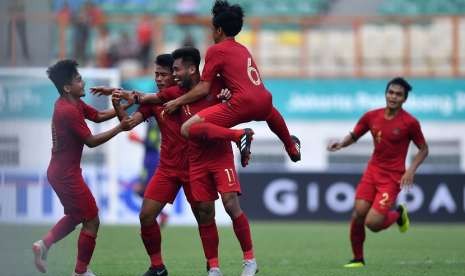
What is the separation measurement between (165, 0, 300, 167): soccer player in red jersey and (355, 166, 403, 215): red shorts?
3080 mm

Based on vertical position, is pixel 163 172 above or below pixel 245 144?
below

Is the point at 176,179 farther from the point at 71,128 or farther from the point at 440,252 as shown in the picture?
the point at 440,252

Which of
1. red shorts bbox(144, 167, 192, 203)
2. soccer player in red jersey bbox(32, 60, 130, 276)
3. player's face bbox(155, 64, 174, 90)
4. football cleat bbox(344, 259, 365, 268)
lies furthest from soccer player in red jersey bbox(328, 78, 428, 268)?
soccer player in red jersey bbox(32, 60, 130, 276)

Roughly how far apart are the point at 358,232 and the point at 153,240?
10.2 feet

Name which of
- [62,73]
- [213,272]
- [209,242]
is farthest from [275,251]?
[62,73]

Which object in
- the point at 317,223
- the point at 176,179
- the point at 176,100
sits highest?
the point at 176,100

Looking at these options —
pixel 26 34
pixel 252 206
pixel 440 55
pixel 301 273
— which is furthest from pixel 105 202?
pixel 26 34

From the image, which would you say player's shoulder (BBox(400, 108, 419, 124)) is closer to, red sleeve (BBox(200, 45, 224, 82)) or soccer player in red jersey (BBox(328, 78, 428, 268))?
soccer player in red jersey (BBox(328, 78, 428, 268))

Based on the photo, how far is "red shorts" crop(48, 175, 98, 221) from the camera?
1043 centimetres

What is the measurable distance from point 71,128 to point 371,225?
4279 mm

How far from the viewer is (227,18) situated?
10.4m

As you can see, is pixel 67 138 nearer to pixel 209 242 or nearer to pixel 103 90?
pixel 103 90

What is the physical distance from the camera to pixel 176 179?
1091cm

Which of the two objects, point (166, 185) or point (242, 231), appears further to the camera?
point (166, 185)
